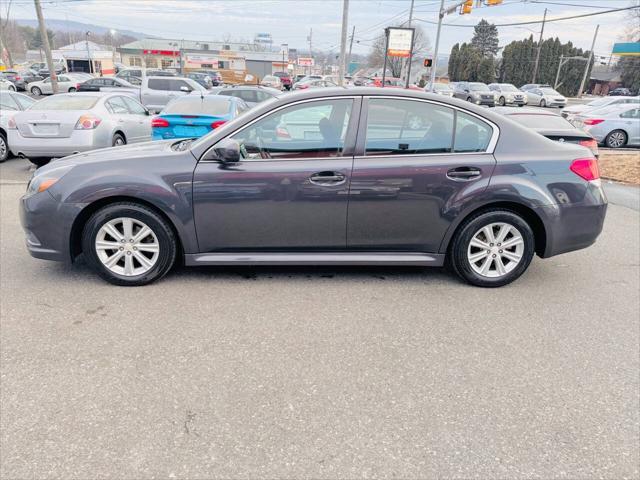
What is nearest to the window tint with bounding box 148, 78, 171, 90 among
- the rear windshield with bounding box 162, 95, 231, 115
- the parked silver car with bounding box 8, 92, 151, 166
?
the parked silver car with bounding box 8, 92, 151, 166

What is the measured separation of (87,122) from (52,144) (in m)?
0.73

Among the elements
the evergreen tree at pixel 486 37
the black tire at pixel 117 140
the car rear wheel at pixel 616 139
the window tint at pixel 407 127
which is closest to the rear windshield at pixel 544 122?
the window tint at pixel 407 127

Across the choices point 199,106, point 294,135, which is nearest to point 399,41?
point 199,106

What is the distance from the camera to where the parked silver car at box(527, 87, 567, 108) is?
3631 centimetres

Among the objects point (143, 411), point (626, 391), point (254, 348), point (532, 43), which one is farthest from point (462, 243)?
point (532, 43)

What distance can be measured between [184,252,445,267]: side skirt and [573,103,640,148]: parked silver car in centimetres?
1382

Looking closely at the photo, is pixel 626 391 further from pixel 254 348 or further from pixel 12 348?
pixel 12 348

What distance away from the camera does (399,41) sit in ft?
103

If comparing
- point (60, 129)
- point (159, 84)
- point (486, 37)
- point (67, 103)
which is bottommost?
point (60, 129)

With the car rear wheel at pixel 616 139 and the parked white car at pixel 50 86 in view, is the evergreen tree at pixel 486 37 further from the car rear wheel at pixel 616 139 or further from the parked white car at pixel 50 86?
the car rear wheel at pixel 616 139

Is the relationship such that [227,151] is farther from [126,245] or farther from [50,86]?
[50,86]

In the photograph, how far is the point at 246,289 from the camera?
421 cm

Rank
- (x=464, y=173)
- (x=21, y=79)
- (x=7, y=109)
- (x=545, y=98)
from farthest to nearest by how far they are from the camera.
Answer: (x=21, y=79) → (x=545, y=98) → (x=7, y=109) → (x=464, y=173)

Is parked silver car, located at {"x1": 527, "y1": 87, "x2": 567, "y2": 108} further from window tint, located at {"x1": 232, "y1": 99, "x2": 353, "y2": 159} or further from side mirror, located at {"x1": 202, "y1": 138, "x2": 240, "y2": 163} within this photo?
side mirror, located at {"x1": 202, "y1": 138, "x2": 240, "y2": 163}
